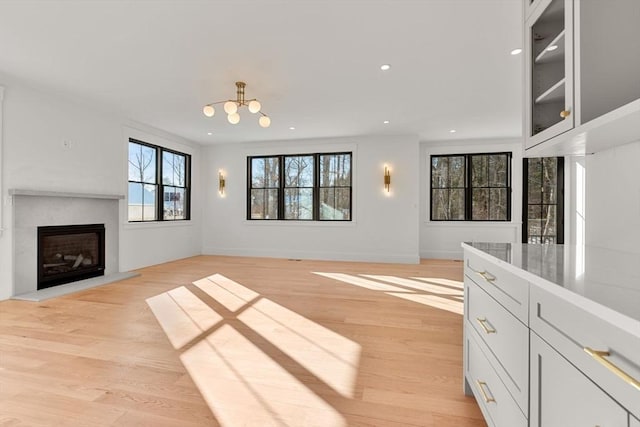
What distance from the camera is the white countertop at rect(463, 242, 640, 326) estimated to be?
2.39ft

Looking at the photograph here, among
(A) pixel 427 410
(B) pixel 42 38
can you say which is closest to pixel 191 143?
(B) pixel 42 38

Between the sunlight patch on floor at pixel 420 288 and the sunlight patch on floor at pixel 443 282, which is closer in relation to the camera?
the sunlight patch on floor at pixel 420 288

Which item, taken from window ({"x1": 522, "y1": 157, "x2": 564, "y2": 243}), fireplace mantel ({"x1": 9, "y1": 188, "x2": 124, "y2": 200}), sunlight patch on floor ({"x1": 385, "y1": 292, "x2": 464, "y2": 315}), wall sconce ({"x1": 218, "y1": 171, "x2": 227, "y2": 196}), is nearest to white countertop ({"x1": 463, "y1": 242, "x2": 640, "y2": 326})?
sunlight patch on floor ({"x1": 385, "y1": 292, "x2": 464, "y2": 315})

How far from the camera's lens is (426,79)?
3891mm

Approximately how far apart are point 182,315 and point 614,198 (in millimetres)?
3631

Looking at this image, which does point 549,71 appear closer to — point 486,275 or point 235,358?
point 486,275

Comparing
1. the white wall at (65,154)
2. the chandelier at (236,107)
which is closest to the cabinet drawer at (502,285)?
the chandelier at (236,107)

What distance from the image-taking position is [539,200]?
5266mm

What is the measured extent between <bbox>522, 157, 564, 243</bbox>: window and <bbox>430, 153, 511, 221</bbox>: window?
1375 mm

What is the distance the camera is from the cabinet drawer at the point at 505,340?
1.14 metres

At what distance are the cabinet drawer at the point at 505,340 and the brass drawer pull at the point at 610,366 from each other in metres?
0.38

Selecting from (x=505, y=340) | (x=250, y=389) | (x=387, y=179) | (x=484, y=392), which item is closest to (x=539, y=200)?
(x=387, y=179)

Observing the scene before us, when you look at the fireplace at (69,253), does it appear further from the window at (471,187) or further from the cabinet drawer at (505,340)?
the window at (471,187)

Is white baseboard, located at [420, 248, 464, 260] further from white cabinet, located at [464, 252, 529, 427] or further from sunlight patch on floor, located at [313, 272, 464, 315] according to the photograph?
white cabinet, located at [464, 252, 529, 427]
